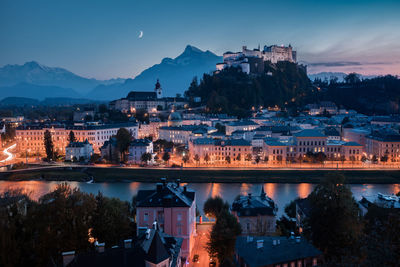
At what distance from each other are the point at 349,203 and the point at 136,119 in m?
27.3

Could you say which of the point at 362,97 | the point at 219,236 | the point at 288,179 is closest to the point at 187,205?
the point at 219,236

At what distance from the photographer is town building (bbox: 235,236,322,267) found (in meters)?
5.60

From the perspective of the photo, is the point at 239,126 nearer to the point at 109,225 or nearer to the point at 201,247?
the point at 201,247

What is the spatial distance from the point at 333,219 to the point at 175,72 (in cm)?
13334

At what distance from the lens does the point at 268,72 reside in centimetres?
4206

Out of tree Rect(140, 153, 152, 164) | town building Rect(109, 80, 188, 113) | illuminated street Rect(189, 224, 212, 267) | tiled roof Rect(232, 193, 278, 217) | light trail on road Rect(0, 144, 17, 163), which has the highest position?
town building Rect(109, 80, 188, 113)

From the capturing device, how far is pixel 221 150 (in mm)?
21516

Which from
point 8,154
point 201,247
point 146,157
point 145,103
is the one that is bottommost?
point 8,154

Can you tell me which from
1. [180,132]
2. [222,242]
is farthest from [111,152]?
[222,242]

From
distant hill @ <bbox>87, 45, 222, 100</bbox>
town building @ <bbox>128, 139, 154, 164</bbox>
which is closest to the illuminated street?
town building @ <bbox>128, 139, 154, 164</bbox>

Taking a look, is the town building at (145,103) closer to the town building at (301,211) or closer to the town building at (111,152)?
the town building at (111,152)

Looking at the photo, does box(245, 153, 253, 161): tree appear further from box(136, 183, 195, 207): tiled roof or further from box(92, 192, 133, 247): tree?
box(92, 192, 133, 247): tree

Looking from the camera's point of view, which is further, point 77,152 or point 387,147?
point 77,152

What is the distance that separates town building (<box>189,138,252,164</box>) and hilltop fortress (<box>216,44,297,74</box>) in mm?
21404
